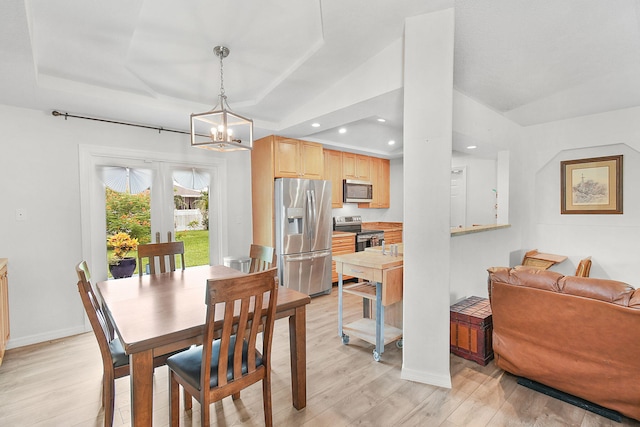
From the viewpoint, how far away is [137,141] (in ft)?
11.8

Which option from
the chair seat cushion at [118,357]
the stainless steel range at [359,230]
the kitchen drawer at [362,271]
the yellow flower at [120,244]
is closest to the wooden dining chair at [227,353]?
the chair seat cushion at [118,357]

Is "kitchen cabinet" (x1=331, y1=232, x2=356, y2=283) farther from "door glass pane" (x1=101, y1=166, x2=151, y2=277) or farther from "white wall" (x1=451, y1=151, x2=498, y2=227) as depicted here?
"door glass pane" (x1=101, y1=166, x2=151, y2=277)

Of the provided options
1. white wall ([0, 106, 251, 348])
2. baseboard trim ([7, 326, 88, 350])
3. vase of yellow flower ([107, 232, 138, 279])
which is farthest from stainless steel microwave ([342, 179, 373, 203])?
baseboard trim ([7, 326, 88, 350])

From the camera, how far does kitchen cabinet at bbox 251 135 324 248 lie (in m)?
4.20

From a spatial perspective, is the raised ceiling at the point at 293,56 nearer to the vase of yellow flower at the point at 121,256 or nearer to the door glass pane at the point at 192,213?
the door glass pane at the point at 192,213

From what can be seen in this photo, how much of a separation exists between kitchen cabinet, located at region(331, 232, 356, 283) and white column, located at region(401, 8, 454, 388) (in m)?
2.51

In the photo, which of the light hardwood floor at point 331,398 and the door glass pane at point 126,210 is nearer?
the light hardwood floor at point 331,398

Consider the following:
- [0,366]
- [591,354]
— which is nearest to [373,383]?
[591,354]

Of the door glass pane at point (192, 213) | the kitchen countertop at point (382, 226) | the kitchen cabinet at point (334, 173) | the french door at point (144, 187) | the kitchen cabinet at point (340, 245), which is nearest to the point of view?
the french door at point (144, 187)

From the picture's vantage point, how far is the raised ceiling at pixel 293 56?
81.7 inches

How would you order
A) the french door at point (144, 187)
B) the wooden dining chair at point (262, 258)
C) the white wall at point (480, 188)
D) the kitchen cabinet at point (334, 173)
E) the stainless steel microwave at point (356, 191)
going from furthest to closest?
the stainless steel microwave at point (356, 191), the kitchen cabinet at point (334, 173), the white wall at point (480, 188), the french door at point (144, 187), the wooden dining chair at point (262, 258)

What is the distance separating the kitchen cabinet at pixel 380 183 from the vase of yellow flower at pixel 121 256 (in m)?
3.99

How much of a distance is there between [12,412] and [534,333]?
11.7 feet

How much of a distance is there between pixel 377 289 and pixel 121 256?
304 centimetres
